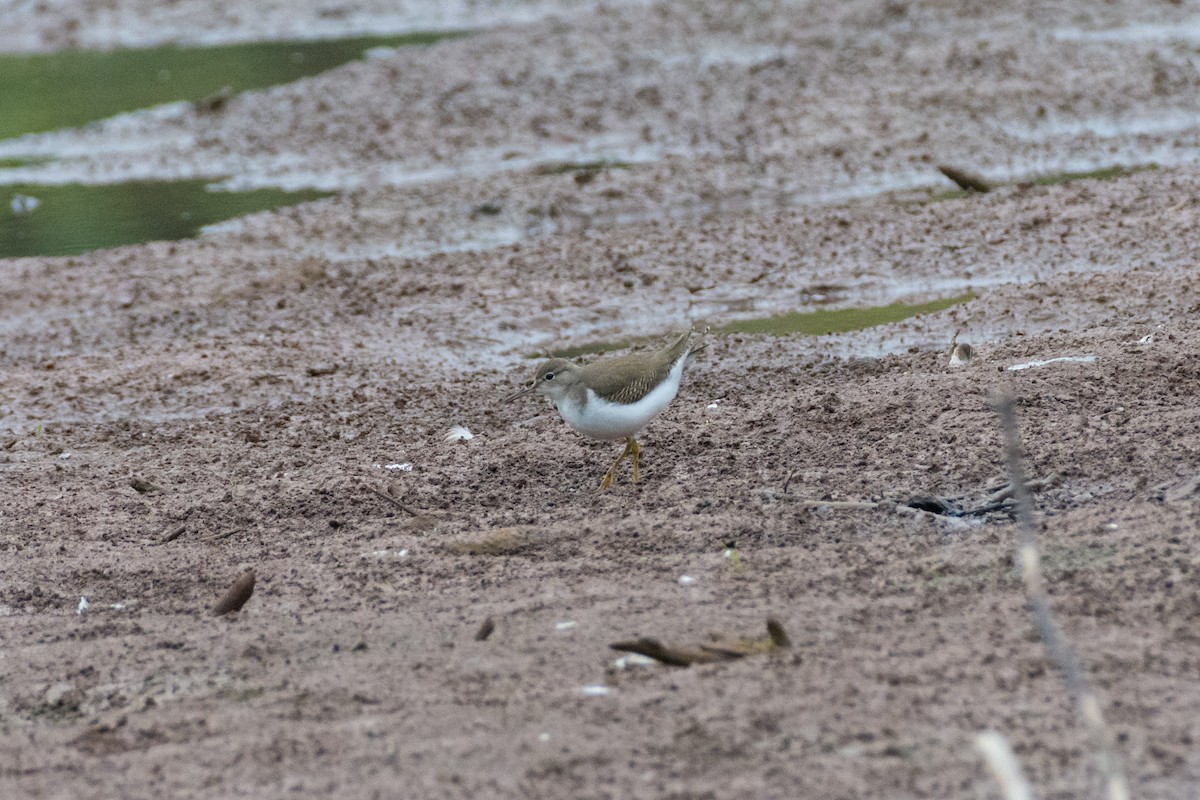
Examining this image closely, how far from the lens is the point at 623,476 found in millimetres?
6332

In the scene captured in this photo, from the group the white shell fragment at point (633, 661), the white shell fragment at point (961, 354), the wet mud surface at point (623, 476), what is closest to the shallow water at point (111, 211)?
the wet mud surface at point (623, 476)

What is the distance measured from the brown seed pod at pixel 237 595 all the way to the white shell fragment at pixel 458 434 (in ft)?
7.35

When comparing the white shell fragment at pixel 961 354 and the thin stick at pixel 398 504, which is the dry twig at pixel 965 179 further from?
the thin stick at pixel 398 504

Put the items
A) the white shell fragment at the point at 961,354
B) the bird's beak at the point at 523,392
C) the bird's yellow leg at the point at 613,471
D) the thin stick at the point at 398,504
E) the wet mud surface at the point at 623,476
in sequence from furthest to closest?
the white shell fragment at the point at 961,354, the bird's beak at the point at 523,392, the bird's yellow leg at the point at 613,471, the thin stick at the point at 398,504, the wet mud surface at the point at 623,476

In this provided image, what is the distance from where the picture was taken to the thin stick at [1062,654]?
2695 mm

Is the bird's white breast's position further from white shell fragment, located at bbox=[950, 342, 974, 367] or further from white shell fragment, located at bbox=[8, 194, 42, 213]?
white shell fragment, located at bbox=[8, 194, 42, 213]

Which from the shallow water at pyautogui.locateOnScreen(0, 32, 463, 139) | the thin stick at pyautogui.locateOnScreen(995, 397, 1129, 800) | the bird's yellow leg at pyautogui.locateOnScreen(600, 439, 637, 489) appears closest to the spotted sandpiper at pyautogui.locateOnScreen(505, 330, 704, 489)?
the bird's yellow leg at pyautogui.locateOnScreen(600, 439, 637, 489)

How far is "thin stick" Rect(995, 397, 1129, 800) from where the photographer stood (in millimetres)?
2695

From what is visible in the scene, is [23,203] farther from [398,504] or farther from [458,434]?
[398,504]

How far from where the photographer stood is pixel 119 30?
21.4 meters

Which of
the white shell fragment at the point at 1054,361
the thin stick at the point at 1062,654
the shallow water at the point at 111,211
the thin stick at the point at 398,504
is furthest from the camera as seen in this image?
the shallow water at the point at 111,211

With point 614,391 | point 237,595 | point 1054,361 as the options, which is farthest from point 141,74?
point 237,595

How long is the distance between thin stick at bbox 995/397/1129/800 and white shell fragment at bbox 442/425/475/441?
301 cm

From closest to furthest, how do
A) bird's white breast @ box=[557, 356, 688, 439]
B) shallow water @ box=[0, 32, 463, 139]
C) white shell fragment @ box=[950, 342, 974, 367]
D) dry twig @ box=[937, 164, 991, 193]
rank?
1. bird's white breast @ box=[557, 356, 688, 439]
2. white shell fragment @ box=[950, 342, 974, 367]
3. dry twig @ box=[937, 164, 991, 193]
4. shallow water @ box=[0, 32, 463, 139]
